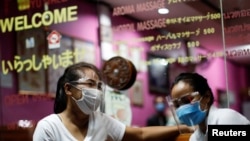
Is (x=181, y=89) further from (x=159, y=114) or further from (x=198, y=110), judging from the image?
(x=159, y=114)

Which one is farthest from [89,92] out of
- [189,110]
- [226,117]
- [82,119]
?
[226,117]

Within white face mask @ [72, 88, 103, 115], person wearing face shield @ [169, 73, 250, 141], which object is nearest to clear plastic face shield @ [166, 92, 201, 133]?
person wearing face shield @ [169, 73, 250, 141]

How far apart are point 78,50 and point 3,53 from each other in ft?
2.29

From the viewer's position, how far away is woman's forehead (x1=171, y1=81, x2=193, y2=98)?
296cm

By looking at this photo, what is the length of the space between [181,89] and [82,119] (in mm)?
626

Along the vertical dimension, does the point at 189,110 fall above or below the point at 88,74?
below

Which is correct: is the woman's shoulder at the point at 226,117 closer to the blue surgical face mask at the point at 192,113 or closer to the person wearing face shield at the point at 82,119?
the blue surgical face mask at the point at 192,113

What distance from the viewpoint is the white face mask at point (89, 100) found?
9.80 ft

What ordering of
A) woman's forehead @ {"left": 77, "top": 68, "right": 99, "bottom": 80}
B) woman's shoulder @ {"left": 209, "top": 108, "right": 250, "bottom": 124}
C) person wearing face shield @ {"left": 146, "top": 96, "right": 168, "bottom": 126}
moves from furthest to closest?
person wearing face shield @ {"left": 146, "top": 96, "right": 168, "bottom": 126}, woman's forehead @ {"left": 77, "top": 68, "right": 99, "bottom": 80}, woman's shoulder @ {"left": 209, "top": 108, "right": 250, "bottom": 124}

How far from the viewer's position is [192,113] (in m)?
2.90

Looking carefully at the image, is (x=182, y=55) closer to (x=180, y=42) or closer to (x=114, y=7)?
(x=180, y=42)

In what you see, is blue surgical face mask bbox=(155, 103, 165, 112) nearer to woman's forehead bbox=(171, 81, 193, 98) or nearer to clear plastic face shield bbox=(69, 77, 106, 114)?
woman's forehead bbox=(171, 81, 193, 98)

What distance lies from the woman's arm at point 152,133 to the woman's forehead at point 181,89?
0.22 m

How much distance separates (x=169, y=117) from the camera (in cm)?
347
